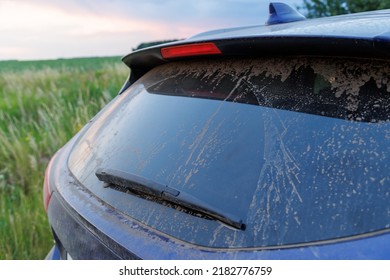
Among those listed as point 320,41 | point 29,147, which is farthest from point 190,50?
point 29,147

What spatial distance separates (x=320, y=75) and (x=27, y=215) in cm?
302

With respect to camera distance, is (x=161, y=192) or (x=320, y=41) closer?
(x=320, y=41)

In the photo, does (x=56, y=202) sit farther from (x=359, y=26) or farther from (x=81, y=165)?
(x=359, y=26)

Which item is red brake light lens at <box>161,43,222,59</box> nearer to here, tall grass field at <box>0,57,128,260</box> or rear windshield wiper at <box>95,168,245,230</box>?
rear windshield wiper at <box>95,168,245,230</box>

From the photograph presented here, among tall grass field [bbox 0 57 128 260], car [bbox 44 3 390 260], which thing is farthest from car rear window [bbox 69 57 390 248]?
tall grass field [bbox 0 57 128 260]

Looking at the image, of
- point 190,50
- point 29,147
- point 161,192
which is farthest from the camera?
point 29,147

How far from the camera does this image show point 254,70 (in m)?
1.36

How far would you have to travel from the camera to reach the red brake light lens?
57.2 inches

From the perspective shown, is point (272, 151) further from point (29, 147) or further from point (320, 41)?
point (29, 147)

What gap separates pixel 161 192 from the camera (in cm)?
127

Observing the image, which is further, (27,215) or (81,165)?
(27,215)

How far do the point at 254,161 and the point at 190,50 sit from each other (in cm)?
57

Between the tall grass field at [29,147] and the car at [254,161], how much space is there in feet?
6.09
